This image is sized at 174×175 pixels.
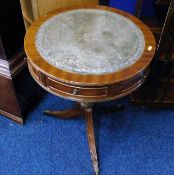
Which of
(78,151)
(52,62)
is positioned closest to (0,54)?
(52,62)

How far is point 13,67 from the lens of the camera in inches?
47.7

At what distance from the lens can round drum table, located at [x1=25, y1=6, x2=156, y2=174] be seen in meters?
0.88

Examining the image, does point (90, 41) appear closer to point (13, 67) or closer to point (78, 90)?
point (78, 90)

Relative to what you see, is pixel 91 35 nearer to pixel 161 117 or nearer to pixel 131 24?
pixel 131 24

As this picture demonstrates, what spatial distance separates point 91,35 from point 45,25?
0.66 ft

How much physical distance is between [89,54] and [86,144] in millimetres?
600

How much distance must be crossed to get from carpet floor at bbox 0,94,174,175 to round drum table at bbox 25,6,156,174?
17.4 inches

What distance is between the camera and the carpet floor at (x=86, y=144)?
4.16 feet

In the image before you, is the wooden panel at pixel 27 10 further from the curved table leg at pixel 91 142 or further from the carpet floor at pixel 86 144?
the curved table leg at pixel 91 142

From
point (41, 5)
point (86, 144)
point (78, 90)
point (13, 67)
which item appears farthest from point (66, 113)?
point (41, 5)

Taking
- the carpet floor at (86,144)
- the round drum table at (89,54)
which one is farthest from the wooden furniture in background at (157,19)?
the carpet floor at (86,144)

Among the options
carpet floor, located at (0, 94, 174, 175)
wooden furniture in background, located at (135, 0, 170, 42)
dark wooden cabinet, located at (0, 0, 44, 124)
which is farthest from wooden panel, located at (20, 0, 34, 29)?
wooden furniture in background, located at (135, 0, 170, 42)

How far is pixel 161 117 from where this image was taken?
1.50 metres

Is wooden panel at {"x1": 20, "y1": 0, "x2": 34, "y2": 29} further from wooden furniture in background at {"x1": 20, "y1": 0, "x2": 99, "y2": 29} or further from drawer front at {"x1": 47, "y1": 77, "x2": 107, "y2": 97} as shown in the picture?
drawer front at {"x1": 47, "y1": 77, "x2": 107, "y2": 97}
